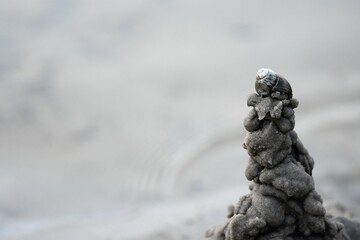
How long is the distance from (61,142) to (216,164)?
1.77 meters

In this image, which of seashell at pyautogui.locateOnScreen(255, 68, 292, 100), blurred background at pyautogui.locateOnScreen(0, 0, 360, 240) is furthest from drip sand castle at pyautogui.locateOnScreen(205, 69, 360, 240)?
blurred background at pyautogui.locateOnScreen(0, 0, 360, 240)

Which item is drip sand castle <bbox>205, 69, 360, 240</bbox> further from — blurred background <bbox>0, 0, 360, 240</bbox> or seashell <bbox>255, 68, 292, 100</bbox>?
blurred background <bbox>0, 0, 360, 240</bbox>

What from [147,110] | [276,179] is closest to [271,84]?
[276,179]

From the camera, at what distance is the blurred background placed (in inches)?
254

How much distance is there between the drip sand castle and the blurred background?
215 centimetres

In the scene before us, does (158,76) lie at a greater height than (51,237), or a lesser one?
greater

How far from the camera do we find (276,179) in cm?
371

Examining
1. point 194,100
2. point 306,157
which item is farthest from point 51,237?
point 306,157

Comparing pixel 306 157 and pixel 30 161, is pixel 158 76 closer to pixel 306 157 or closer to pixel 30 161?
pixel 30 161

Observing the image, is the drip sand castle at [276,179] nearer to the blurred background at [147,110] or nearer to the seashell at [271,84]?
the seashell at [271,84]

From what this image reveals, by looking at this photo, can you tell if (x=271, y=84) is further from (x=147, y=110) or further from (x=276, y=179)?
(x=147, y=110)

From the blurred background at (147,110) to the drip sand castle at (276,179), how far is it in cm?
215

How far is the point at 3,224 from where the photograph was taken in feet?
20.7

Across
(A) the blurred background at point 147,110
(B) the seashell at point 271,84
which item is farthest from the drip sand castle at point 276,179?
(A) the blurred background at point 147,110
